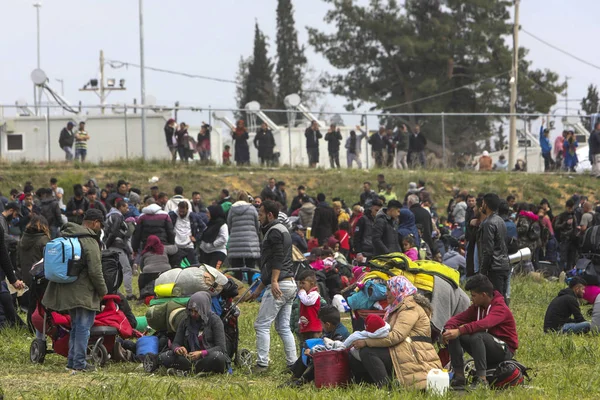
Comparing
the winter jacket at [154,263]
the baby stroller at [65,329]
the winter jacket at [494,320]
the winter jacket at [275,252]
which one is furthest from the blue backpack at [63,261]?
the winter jacket at [154,263]

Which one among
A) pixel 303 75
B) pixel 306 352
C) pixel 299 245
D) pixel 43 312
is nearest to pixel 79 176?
pixel 299 245

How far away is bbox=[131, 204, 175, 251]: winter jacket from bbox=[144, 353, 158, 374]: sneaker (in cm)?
627

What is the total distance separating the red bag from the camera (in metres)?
10.7

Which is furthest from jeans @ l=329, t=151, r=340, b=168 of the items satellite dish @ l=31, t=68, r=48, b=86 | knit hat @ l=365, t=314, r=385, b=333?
knit hat @ l=365, t=314, r=385, b=333

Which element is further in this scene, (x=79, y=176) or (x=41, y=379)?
(x=79, y=176)

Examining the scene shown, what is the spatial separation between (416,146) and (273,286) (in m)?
24.0

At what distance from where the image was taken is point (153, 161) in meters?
33.3

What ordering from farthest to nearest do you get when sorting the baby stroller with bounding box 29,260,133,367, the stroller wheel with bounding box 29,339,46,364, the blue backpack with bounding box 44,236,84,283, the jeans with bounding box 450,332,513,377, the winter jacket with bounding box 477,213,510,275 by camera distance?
1. the winter jacket with bounding box 477,213,510,275
2. the stroller wheel with bounding box 29,339,46,364
3. the baby stroller with bounding box 29,260,133,367
4. the blue backpack with bounding box 44,236,84,283
5. the jeans with bounding box 450,332,513,377

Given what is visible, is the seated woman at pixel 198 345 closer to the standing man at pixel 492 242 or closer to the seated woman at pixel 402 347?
the seated woman at pixel 402 347

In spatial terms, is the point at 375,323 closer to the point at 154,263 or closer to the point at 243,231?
the point at 154,263

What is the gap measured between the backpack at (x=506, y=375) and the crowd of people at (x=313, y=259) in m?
0.11

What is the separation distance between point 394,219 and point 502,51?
127ft

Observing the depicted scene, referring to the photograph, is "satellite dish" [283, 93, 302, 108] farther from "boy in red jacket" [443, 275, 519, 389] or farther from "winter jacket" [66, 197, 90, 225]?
"boy in red jacket" [443, 275, 519, 389]

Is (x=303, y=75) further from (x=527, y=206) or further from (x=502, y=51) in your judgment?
(x=527, y=206)
